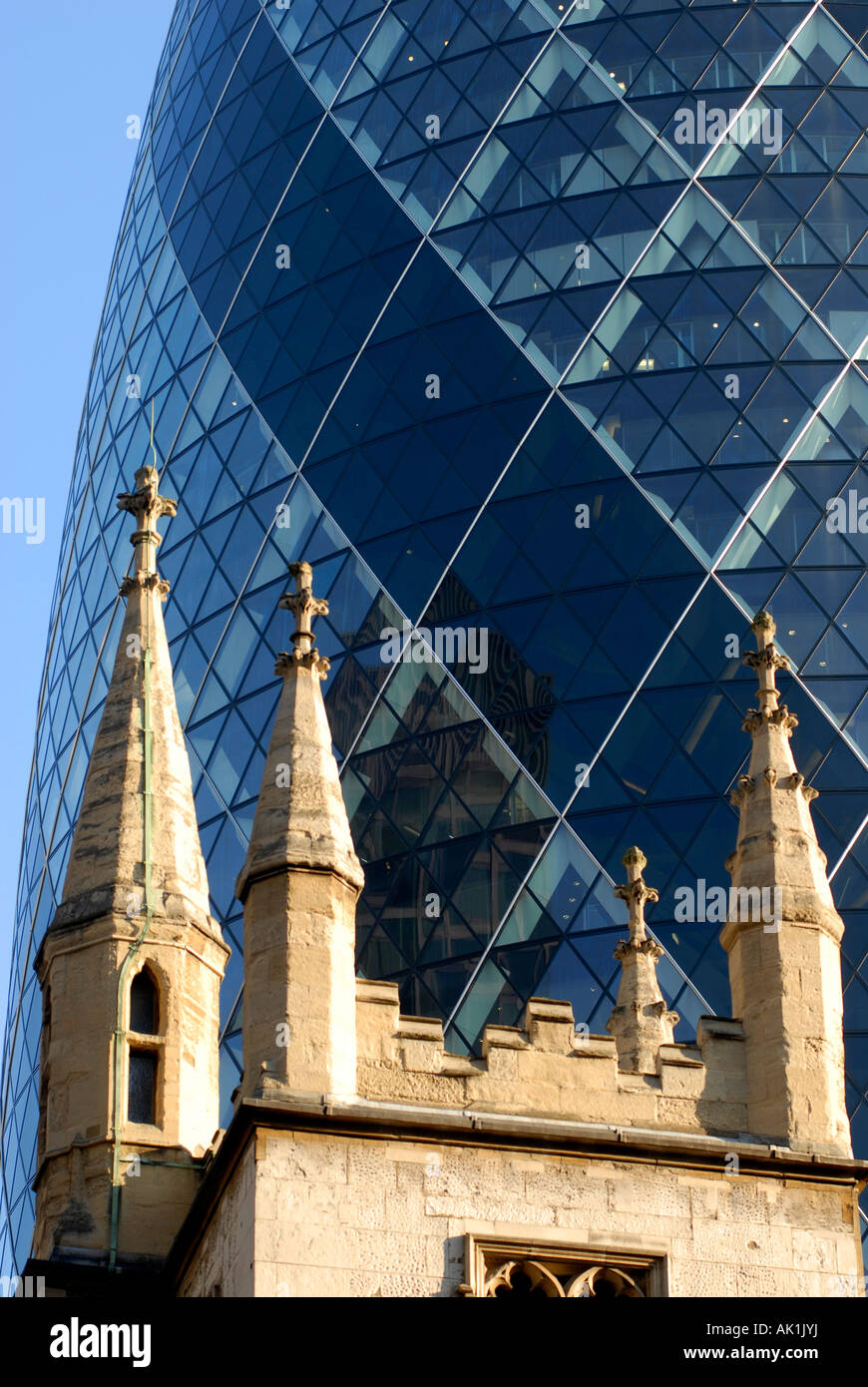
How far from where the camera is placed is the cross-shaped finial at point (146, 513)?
25.2 m

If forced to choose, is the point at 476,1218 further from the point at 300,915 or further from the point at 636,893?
the point at 636,893

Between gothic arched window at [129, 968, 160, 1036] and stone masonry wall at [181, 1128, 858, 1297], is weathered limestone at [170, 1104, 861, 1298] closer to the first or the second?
stone masonry wall at [181, 1128, 858, 1297]

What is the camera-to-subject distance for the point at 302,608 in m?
23.0

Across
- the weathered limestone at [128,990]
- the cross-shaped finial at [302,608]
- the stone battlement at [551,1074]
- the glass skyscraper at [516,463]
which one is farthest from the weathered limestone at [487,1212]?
the glass skyscraper at [516,463]

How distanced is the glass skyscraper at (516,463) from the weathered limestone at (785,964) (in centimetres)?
1038

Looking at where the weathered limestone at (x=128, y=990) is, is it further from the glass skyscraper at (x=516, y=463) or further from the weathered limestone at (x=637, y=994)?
the glass skyscraper at (x=516, y=463)

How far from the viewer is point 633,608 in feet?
119

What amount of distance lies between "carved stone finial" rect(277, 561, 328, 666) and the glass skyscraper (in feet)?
34.6

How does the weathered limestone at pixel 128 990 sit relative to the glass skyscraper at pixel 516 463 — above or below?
below

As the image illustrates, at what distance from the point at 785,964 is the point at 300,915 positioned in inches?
124

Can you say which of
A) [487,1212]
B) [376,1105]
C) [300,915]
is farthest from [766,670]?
[487,1212]

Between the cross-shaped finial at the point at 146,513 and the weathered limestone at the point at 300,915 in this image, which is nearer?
the weathered limestone at the point at 300,915

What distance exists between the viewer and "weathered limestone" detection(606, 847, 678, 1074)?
28.8 m
